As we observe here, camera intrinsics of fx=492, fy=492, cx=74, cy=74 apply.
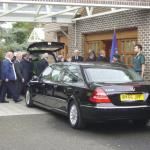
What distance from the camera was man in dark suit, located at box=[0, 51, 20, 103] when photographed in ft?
48.8

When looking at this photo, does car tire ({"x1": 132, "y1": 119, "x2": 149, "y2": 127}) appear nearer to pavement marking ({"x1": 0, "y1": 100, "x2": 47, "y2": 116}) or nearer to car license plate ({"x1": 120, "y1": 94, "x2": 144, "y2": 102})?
car license plate ({"x1": 120, "y1": 94, "x2": 144, "y2": 102})

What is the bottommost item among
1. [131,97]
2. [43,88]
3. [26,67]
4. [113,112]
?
[113,112]

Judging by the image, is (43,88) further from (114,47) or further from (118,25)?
(118,25)

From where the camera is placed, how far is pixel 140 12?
15.5 meters

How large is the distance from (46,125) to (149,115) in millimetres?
2320

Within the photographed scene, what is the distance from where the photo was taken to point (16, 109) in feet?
44.1

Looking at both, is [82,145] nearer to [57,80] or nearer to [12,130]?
[12,130]

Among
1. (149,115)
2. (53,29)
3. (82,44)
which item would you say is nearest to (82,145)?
(149,115)

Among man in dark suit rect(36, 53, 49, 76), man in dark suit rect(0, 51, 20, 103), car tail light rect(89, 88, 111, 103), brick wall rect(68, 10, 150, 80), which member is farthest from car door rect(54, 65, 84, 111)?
man in dark suit rect(36, 53, 49, 76)

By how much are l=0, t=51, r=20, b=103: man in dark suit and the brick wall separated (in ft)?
Answer: 13.2

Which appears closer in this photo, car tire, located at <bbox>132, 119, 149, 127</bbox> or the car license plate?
the car license plate

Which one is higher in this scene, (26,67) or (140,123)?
(26,67)

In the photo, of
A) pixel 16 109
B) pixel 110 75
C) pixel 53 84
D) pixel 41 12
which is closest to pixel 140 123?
pixel 110 75

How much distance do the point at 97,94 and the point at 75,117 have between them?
0.92 metres
